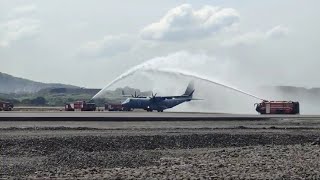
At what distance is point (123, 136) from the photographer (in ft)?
119

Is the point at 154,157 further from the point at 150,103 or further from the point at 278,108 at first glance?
the point at 150,103

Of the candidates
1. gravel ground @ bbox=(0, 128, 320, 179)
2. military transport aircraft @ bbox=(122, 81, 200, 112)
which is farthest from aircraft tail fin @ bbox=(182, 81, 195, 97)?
gravel ground @ bbox=(0, 128, 320, 179)

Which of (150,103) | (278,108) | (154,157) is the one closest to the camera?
(154,157)

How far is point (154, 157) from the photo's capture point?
1029 inches

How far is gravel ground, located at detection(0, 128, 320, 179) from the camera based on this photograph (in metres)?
19.4

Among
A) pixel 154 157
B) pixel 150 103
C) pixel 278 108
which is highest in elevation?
pixel 150 103

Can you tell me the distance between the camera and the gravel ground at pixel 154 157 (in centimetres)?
1941

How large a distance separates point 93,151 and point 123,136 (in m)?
6.99

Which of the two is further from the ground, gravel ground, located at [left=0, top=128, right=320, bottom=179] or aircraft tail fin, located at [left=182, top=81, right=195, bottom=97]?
aircraft tail fin, located at [left=182, top=81, right=195, bottom=97]

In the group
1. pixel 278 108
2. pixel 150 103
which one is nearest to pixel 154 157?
pixel 278 108

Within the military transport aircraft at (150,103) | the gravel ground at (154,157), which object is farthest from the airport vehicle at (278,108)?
the gravel ground at (154,157)

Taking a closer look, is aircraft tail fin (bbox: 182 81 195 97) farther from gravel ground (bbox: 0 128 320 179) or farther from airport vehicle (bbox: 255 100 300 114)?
gravel ground (bbox: 0 128 320 179)

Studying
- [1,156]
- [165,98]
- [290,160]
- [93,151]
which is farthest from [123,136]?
[165,98]

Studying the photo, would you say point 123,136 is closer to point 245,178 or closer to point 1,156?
point 1,156
